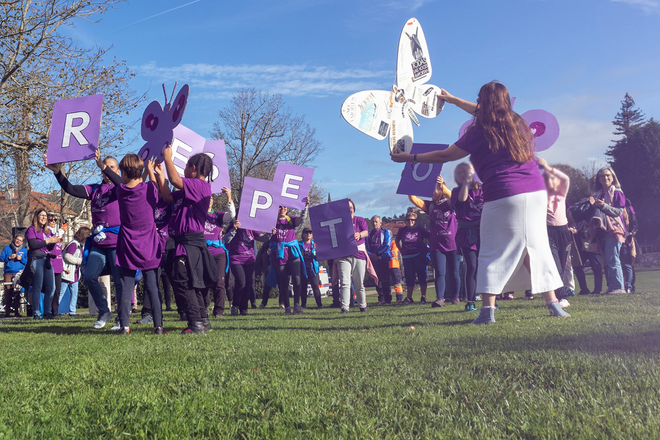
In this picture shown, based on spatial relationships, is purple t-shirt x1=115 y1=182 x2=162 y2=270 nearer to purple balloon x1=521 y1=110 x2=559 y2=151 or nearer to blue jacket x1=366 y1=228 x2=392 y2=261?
purple balloon x1=521 y1=110 x2=559 y2=151

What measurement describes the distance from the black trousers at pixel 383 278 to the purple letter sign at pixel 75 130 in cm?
710

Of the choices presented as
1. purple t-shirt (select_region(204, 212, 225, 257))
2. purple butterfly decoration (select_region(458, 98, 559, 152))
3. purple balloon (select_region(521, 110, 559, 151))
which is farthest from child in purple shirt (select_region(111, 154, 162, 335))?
purple balloon (select_region(521, 110, 559, 151))

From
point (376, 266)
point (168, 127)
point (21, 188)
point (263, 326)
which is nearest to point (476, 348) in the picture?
point (263, 326)

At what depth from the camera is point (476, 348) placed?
3389mm

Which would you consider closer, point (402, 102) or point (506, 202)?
point (506, 202)

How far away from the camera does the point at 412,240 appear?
11180 mm

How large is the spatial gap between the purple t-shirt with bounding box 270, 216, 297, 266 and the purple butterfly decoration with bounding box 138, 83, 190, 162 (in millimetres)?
3397

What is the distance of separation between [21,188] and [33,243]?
13116 millimetres

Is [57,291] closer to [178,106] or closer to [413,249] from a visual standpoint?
[178,106]

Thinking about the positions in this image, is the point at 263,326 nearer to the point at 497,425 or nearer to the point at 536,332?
the point at 536,332

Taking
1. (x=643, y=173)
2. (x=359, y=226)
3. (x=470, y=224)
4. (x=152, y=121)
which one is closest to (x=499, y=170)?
(x=470, y=224)

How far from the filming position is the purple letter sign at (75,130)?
21.4ft

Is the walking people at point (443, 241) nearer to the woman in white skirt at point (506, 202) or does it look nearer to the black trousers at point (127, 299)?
the woman in white skirt at point (506, 202)

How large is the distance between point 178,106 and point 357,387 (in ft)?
15.2
